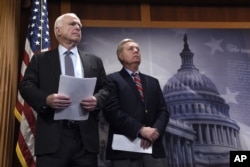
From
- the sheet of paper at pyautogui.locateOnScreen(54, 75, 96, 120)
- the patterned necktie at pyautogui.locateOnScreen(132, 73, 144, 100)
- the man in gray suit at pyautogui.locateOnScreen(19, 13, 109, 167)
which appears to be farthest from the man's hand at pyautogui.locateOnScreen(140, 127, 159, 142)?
the sheet of paper at pyautogui.locateOnScreen(54, 75, 96, 120)

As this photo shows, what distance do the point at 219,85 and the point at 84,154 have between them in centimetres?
203

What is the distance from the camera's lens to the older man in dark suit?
106 inches

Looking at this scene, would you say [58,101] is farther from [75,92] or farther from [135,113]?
[135,113]

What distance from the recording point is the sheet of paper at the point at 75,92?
2188mm

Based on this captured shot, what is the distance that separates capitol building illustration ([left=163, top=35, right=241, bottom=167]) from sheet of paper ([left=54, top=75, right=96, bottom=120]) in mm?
1519

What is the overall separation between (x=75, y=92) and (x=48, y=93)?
0.62ft

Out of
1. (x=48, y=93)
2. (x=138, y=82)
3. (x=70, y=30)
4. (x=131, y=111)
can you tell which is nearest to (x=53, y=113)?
(x=48, y=93)

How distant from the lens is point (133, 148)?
2.71 meters

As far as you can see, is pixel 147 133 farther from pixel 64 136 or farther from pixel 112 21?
pixel 112 21

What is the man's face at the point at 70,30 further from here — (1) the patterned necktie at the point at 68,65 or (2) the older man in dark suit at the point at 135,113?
(2) the older man in dark suit at the point at 135,113

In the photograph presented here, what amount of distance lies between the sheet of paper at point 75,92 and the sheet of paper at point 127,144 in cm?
52

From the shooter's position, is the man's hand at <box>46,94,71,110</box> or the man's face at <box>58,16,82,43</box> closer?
the man's hand at <box>46,94,71,110</box>

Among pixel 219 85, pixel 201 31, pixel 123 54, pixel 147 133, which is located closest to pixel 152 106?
pixel 147 133

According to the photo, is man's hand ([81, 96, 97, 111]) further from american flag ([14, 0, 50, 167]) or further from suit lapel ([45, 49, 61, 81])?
american flag ([14, 0, 50, 167])
